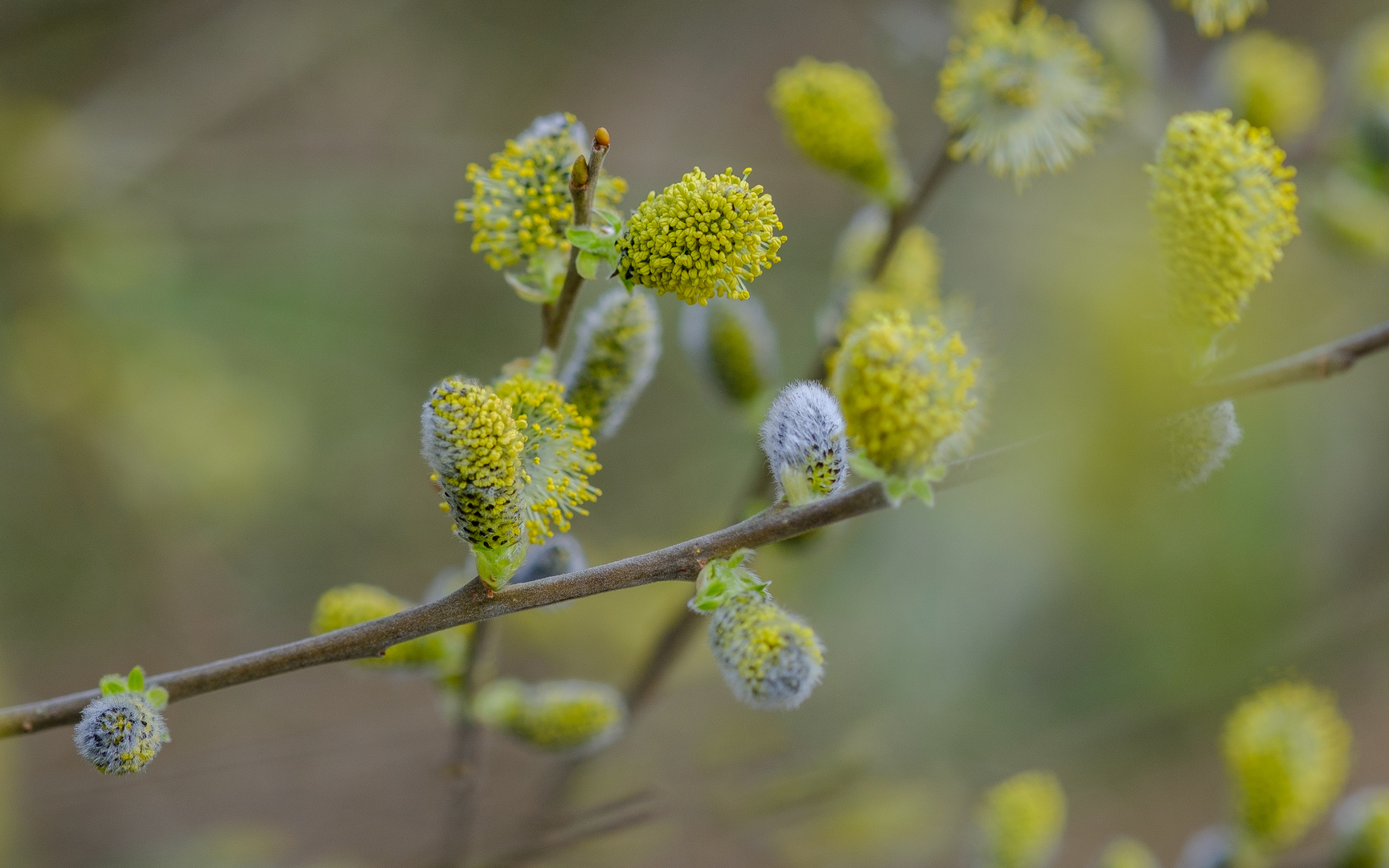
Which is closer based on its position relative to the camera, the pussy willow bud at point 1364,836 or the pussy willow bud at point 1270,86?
the pussy willow bud at point 1364,836

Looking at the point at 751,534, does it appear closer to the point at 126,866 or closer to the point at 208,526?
the point at 126,866

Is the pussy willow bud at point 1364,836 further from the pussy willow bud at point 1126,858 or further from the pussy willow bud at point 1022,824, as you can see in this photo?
the pussy willow bud at point 1022,824

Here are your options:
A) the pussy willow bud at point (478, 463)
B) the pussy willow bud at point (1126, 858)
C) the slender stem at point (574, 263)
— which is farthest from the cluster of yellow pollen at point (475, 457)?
the pussy willow bud at point (1126, 858)

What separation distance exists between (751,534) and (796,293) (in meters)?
2.38

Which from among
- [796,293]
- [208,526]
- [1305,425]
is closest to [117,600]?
[208,526]

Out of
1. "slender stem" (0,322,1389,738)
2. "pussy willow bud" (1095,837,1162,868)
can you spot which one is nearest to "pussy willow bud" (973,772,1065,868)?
"pussy willow bud" (1095,837,1162,868)

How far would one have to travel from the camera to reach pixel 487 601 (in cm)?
84

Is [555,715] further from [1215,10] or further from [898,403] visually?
[1215,10]

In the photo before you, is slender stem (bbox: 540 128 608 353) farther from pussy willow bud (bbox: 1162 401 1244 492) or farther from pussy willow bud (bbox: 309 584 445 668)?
pussy willow bud (bbox: 1162 401 1244 492)

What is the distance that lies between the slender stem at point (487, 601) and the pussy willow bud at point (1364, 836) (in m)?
1.03

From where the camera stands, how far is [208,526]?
269cm

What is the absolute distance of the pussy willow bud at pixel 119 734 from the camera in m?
0.77

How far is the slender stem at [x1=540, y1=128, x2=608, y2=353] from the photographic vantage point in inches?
32.3

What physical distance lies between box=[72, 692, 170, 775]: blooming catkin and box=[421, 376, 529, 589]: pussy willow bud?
29 centimetres
